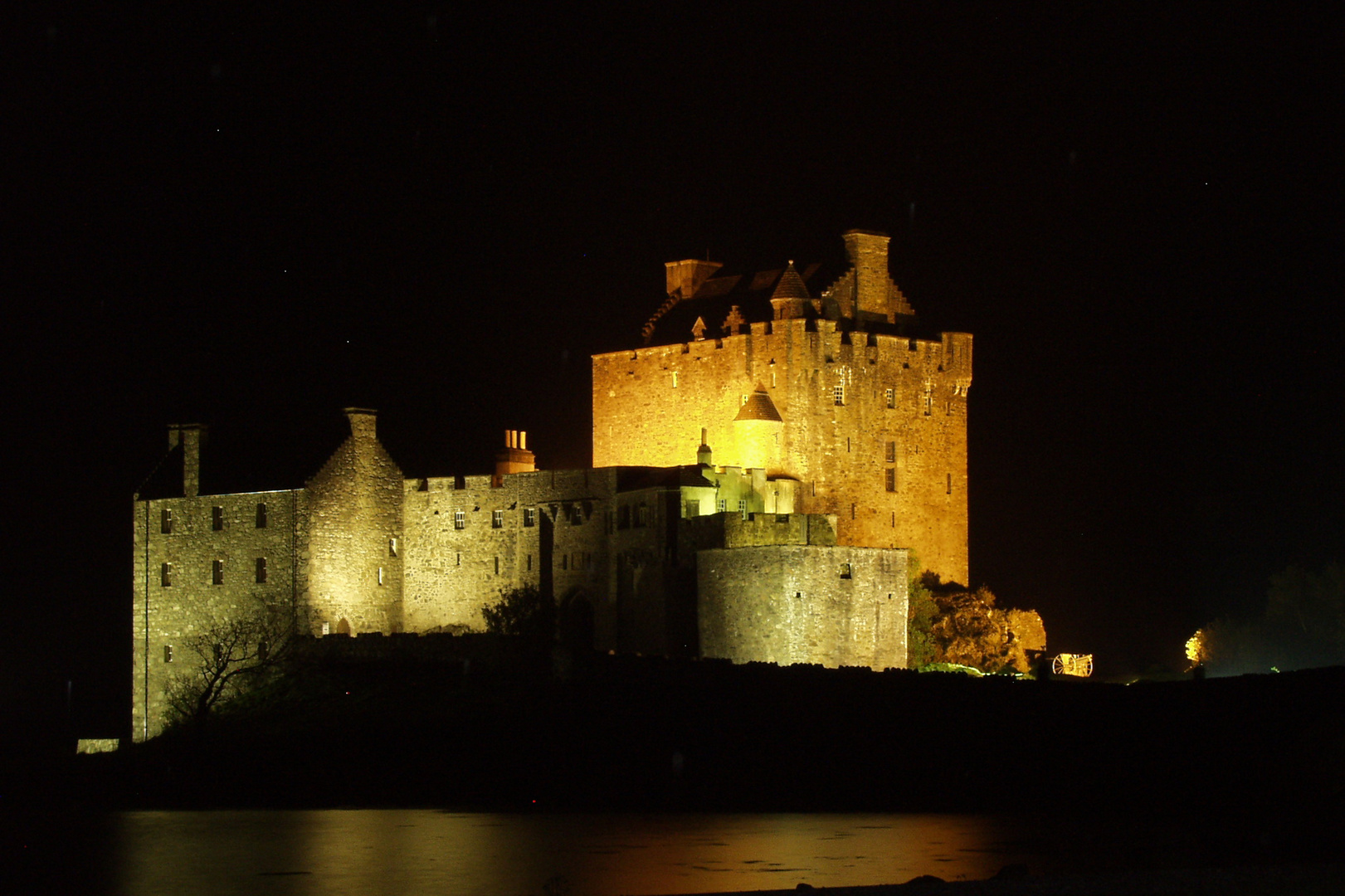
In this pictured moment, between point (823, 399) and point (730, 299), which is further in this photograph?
point (730, 299)

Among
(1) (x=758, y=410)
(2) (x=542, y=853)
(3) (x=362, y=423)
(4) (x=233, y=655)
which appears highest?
(1) (x=758, y=410)

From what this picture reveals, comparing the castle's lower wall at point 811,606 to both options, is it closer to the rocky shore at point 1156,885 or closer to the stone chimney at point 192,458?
the stone chimney at point 192,458

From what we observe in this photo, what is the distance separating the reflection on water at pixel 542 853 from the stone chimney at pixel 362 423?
17353mm

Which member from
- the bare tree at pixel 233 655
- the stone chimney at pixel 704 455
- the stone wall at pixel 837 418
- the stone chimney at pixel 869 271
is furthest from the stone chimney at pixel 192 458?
the stone chimney at pixel 869 271

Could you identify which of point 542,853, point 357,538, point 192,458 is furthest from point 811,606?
point 192,458

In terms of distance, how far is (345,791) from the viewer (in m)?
49.8

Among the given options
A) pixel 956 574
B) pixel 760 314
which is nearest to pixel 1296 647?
pixel 956 574

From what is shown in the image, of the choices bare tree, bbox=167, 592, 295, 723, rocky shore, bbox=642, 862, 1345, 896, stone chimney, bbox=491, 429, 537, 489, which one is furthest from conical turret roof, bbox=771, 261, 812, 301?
rocky shore, bbox=642, 862, 1345, 896

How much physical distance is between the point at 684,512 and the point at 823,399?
823 centimetres

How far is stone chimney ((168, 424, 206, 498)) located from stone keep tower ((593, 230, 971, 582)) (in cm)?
1293

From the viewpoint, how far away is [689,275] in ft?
232

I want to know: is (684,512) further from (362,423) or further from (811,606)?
(362,423)

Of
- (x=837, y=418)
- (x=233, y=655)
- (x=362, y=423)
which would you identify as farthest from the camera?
(x=837, y=418)

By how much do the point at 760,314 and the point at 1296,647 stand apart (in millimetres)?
23050
